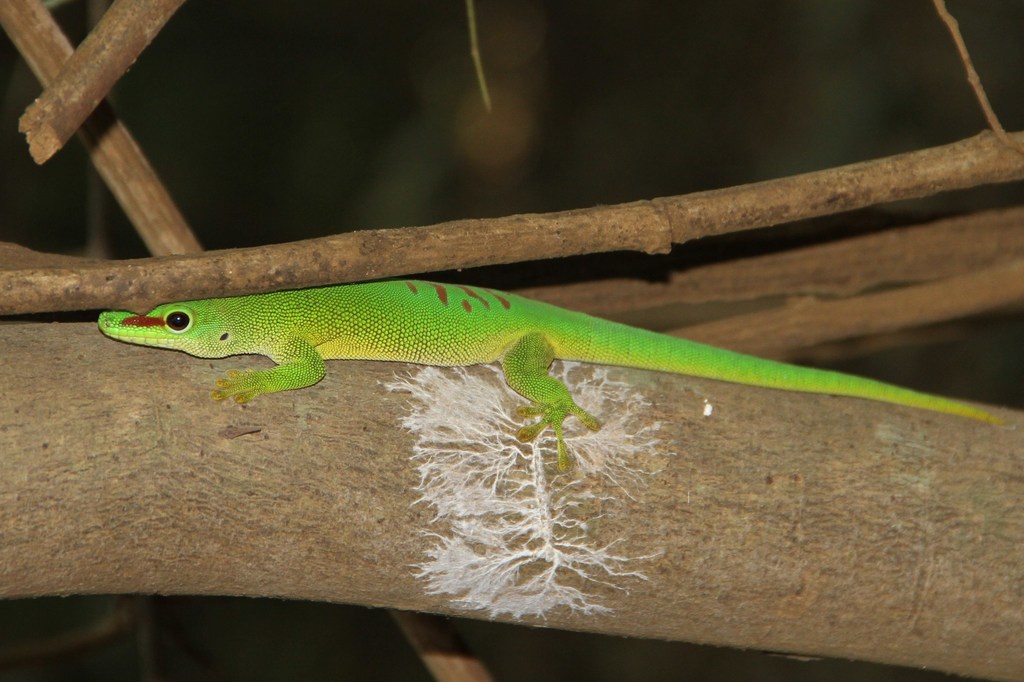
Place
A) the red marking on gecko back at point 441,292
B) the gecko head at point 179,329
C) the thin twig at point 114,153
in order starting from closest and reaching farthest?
the gecko head at point 179,329
the thin twig at point 114,153
the red marking on gecko back at point 441,292

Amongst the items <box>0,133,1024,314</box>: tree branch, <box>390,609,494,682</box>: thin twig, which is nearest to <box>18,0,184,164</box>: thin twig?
<box>0,133,1024,314</box>: tree branch

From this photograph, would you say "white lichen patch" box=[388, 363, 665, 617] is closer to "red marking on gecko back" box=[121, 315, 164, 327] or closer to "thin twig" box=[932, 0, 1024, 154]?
"red marking on gecko back" box=[121, 315, 164, 327]

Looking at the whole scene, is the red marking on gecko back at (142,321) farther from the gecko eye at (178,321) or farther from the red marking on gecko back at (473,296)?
the red marking on gecko back at (473,296)

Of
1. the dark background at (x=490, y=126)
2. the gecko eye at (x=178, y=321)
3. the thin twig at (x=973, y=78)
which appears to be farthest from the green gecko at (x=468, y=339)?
the dark background at (x=490, y=126)

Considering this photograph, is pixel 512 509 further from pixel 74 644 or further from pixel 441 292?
pixel 74 644

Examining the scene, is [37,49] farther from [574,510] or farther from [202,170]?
[202,170]

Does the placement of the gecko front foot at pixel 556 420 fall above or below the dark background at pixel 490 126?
below

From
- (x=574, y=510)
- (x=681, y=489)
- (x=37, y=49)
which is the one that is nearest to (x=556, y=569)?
(x=574, y=510)
